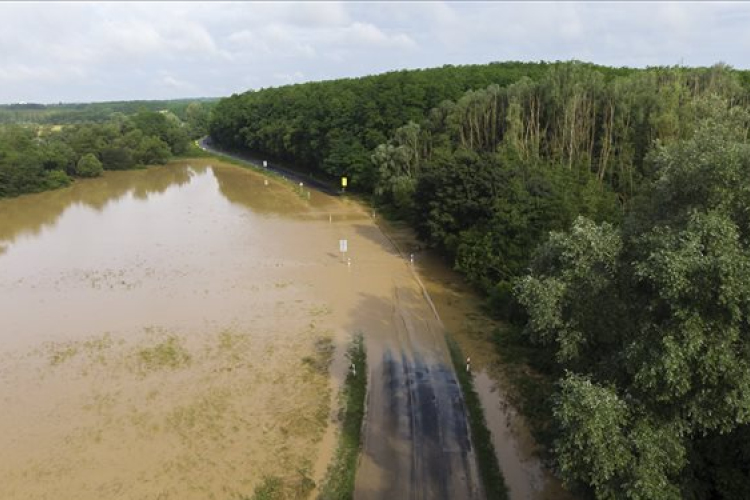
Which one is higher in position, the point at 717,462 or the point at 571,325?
the point at 571,325

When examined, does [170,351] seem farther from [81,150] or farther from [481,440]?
[81,150]

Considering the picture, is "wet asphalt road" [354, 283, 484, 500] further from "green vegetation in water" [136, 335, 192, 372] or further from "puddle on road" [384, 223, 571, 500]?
"green vegetation in water" [136, 335, 192, 372]

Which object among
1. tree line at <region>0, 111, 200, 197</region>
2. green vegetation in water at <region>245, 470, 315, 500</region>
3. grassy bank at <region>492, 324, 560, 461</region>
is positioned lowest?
green vegetation in water at <region>245, 470, 315, 500</region>

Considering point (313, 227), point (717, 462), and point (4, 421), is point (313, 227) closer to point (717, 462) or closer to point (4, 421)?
point (4, 421)

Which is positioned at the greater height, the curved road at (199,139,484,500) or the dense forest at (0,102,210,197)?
the dense forest at (0,102,210,197)

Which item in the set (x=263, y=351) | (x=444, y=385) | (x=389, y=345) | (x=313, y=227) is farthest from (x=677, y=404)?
(x=313, y=227)

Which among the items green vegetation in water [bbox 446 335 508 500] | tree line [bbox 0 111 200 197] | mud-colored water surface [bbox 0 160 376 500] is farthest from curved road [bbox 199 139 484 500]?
tree line [bbox 0 111 200 197]
